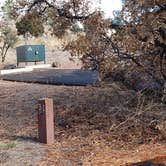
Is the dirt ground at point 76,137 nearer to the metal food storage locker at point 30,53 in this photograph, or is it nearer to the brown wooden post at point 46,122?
the brown wooden post at point 46,122

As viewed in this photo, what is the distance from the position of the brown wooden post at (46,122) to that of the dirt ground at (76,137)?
152 mm

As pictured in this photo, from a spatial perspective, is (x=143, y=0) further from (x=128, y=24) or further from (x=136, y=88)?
(x=136, y=88)

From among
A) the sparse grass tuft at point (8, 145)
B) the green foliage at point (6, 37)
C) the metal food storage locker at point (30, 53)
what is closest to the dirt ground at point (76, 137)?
the sparse grass tuft at point (8, 145)

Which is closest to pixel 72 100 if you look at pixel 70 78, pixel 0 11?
pixel 70 78

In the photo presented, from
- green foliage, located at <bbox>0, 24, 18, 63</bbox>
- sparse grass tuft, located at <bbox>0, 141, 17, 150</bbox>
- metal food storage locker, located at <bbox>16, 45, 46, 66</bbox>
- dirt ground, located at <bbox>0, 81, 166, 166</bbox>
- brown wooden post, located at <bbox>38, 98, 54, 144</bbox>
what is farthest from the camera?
green foliage, located at <bbox>0, 24, 18, 63</bbox>

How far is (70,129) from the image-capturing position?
29.5ft

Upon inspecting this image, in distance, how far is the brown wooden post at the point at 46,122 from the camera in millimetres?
8023

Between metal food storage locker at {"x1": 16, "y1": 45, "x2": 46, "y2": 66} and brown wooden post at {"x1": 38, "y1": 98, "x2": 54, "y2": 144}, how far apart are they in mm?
18220

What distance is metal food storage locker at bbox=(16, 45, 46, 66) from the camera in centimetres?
2623

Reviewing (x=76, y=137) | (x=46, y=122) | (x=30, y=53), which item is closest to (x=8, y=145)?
(x=46, y=122)

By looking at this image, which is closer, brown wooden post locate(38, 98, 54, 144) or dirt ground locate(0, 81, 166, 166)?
dirt ground locate(0, 81, 166, 166)

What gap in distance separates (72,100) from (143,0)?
412 cm

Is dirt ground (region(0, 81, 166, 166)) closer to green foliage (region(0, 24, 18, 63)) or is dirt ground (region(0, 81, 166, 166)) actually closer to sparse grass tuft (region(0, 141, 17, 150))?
sparse grass tuft (region(0, 141, 17, 150))

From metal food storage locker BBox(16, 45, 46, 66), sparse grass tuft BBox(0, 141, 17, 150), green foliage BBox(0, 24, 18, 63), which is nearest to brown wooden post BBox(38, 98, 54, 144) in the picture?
sparse grass tuft BBox(0, 141, 17, 150)
